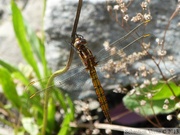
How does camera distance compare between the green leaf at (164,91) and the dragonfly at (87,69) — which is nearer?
the dragonfly at (87,69)

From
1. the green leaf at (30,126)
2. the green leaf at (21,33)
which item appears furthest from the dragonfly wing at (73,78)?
the green leaf at (21,33)

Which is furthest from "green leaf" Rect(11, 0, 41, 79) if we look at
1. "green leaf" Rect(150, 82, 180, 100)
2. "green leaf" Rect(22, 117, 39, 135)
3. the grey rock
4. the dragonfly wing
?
"green leaf" Rect(150, 82, 180, 100)

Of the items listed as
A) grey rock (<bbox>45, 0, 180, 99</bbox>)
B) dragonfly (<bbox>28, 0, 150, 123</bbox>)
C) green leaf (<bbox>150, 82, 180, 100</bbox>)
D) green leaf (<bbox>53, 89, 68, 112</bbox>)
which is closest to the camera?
dragonfly (<bbox>28, 0, 150, 123</bbox>)

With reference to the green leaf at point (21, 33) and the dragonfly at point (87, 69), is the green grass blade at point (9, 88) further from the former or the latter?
the dragonfly at point (87, 69)

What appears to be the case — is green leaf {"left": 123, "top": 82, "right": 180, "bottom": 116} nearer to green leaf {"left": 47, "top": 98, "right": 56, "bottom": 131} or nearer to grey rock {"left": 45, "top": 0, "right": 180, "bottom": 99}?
grey rock {"left": 45, "top": 0, "right": 180, "bottom": 99}

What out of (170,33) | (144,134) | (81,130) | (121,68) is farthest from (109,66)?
(81,130)

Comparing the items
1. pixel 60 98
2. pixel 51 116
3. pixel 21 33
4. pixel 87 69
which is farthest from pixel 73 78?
pixel 21 33

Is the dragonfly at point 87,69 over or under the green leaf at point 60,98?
under

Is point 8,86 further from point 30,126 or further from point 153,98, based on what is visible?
point 153,98

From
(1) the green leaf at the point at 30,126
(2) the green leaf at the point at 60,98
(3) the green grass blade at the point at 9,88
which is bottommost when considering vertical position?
(1) the green leaf at the point at 30,126

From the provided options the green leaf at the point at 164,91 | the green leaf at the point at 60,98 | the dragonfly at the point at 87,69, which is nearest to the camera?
the dragonfly at the point at 87,69

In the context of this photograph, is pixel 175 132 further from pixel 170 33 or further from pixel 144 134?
pixel 170 33
